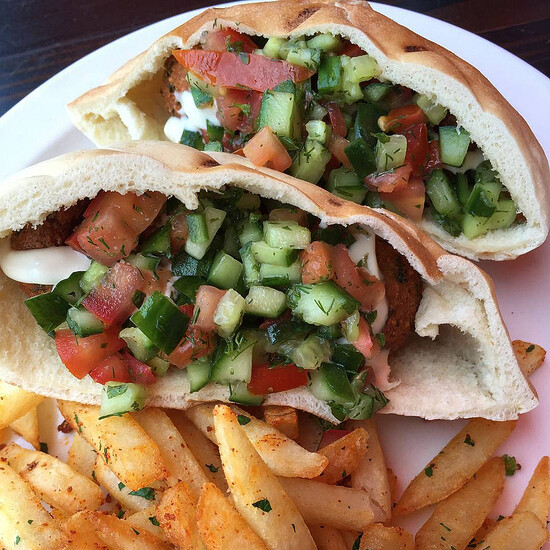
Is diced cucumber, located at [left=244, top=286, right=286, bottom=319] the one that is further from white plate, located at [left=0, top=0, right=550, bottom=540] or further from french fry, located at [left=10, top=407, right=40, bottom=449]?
french fry, located at [left=10, top=407, right=40, bottom=449]

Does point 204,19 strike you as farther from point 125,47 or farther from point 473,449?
point 473,449

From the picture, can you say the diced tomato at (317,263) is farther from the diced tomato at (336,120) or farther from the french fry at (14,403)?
the french fry at (14,403)

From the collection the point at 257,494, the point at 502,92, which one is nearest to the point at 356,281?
the point at 257,494

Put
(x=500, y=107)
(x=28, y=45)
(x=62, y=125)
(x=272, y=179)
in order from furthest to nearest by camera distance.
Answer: (x=28, y=45) < (x=62, y=125) < (x=500, y=107) < (x=272, y=179)

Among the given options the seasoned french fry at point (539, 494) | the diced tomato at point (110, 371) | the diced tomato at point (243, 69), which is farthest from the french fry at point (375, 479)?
the diced tomato at point (243, 69)

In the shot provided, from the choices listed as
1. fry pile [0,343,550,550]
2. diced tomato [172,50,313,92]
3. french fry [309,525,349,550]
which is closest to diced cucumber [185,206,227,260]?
fry pile [0,343,550,550]

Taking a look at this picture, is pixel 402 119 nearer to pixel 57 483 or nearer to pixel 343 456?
pixel 343 456

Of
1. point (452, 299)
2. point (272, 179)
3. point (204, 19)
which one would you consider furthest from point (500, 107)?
point (204, 19)
